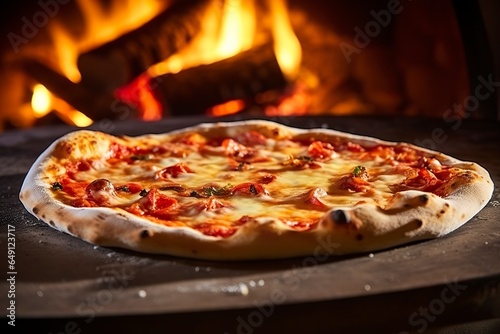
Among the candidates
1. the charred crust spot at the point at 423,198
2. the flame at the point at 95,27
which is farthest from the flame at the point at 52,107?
the charred crust spot at the point at 423,198

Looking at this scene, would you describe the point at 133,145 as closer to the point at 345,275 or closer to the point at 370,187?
the point at 370,187

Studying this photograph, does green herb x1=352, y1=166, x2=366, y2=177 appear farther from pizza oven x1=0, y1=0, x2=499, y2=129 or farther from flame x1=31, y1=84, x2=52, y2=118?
flame x1=31, y1=84, x2=52, y2=118

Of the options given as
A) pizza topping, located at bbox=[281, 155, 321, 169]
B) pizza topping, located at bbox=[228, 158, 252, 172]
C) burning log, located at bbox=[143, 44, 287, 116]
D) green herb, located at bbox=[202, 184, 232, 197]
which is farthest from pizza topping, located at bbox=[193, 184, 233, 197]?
burning log, located at bbox=[143, 44, 287, 116]

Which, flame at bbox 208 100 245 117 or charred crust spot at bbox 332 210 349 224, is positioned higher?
charred crust spot at bbox 332 210 349 224

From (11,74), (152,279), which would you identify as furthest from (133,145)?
(11,74)

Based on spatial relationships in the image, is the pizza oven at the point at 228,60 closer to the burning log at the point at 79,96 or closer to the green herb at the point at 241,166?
the burning log at the point at 79,96

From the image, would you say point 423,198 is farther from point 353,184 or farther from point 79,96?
point 79,96

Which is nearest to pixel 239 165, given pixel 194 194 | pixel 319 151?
pixel 319 151
